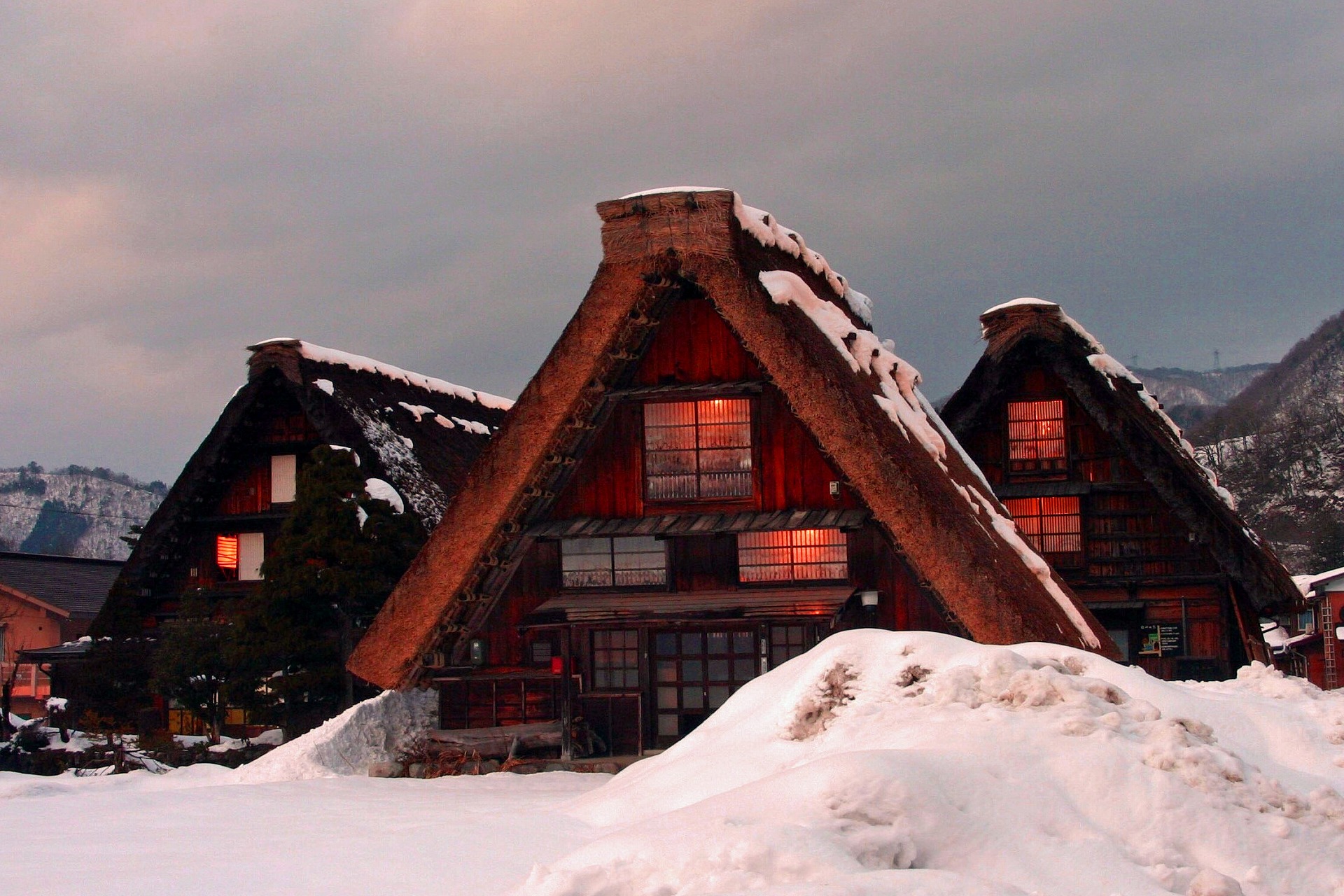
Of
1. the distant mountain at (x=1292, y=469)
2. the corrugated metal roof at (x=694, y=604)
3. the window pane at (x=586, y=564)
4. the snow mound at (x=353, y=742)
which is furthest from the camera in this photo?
the distant mountain at (x=1292, y=469)

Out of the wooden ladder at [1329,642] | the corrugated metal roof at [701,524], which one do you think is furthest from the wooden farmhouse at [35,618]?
the wooden ladder at [1329,642]

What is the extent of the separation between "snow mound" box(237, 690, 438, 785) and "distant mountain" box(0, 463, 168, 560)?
109 metres

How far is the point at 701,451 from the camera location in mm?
18406

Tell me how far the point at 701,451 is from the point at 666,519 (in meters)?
1.05

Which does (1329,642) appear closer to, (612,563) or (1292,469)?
(1292,469)

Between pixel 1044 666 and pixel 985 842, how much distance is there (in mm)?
2855

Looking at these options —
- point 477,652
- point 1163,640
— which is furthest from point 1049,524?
point 477,652

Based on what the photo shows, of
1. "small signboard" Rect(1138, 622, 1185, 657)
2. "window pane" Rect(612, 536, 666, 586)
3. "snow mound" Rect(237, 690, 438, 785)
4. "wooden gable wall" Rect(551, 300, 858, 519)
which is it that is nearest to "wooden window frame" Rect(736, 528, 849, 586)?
"wooden gable wall" Rect(551, 300, 858, 519)

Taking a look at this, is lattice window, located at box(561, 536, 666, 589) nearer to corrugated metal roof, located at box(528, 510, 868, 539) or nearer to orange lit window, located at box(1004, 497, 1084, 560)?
corrugated metal roof, located at box(528, 510, 868, 539)

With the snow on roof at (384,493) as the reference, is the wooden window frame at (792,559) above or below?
below

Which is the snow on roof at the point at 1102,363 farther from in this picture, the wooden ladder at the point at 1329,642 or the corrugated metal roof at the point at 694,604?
the wooden ladder at the point at 1329,642

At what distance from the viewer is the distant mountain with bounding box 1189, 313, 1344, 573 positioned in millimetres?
55250

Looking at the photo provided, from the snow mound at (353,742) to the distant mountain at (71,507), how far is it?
109 m

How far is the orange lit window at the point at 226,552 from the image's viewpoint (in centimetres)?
2781
